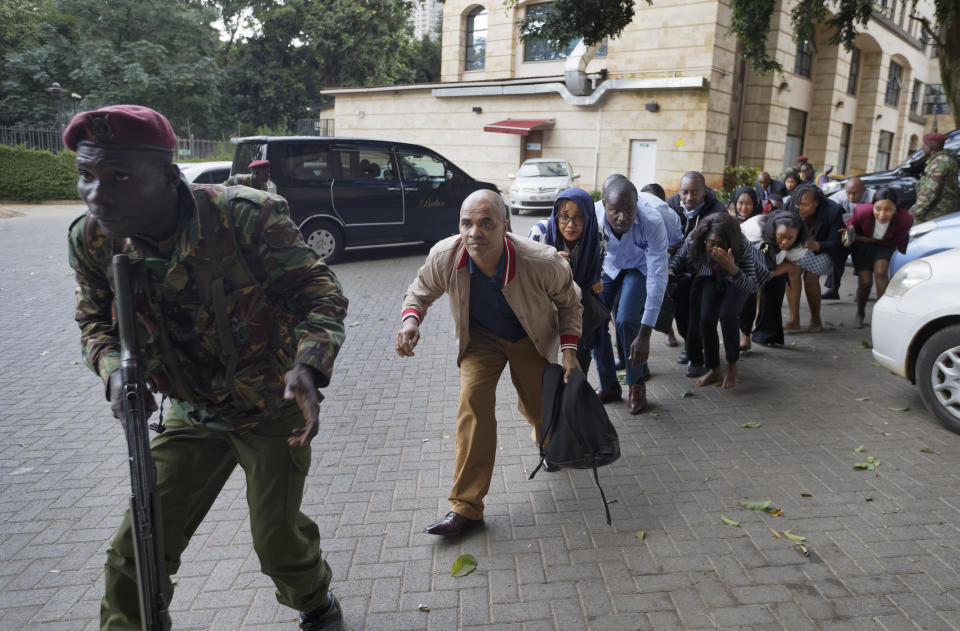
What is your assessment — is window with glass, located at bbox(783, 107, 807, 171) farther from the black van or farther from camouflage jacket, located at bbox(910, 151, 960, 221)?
the black van

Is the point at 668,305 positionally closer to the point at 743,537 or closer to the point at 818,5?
the point at 743,537

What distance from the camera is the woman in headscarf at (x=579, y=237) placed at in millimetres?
4531

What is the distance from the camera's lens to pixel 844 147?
31.8m

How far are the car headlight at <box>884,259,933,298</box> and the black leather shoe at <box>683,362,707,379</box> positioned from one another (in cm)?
160

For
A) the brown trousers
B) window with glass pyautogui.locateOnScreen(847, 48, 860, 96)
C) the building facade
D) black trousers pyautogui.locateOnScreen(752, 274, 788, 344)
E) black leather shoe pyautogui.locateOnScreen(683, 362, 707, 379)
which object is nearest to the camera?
the brown trousers

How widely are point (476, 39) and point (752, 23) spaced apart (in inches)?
866

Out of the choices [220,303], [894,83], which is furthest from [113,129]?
[894,83]

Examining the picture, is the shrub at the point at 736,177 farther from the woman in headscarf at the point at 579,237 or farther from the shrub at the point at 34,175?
the shrub at the point at 34,175

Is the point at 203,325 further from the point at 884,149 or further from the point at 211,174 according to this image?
the point at 884,149

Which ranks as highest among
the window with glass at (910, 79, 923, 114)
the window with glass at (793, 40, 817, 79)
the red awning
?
the window with glass at (910, 79, 923, 114)

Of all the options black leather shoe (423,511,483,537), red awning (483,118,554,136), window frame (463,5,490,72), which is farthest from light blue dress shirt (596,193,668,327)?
window frame (463,5,490,72)

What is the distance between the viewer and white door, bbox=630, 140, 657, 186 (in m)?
23.0

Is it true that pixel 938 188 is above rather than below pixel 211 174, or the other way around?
above

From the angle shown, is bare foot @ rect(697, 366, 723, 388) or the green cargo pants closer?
the green cargo pants
